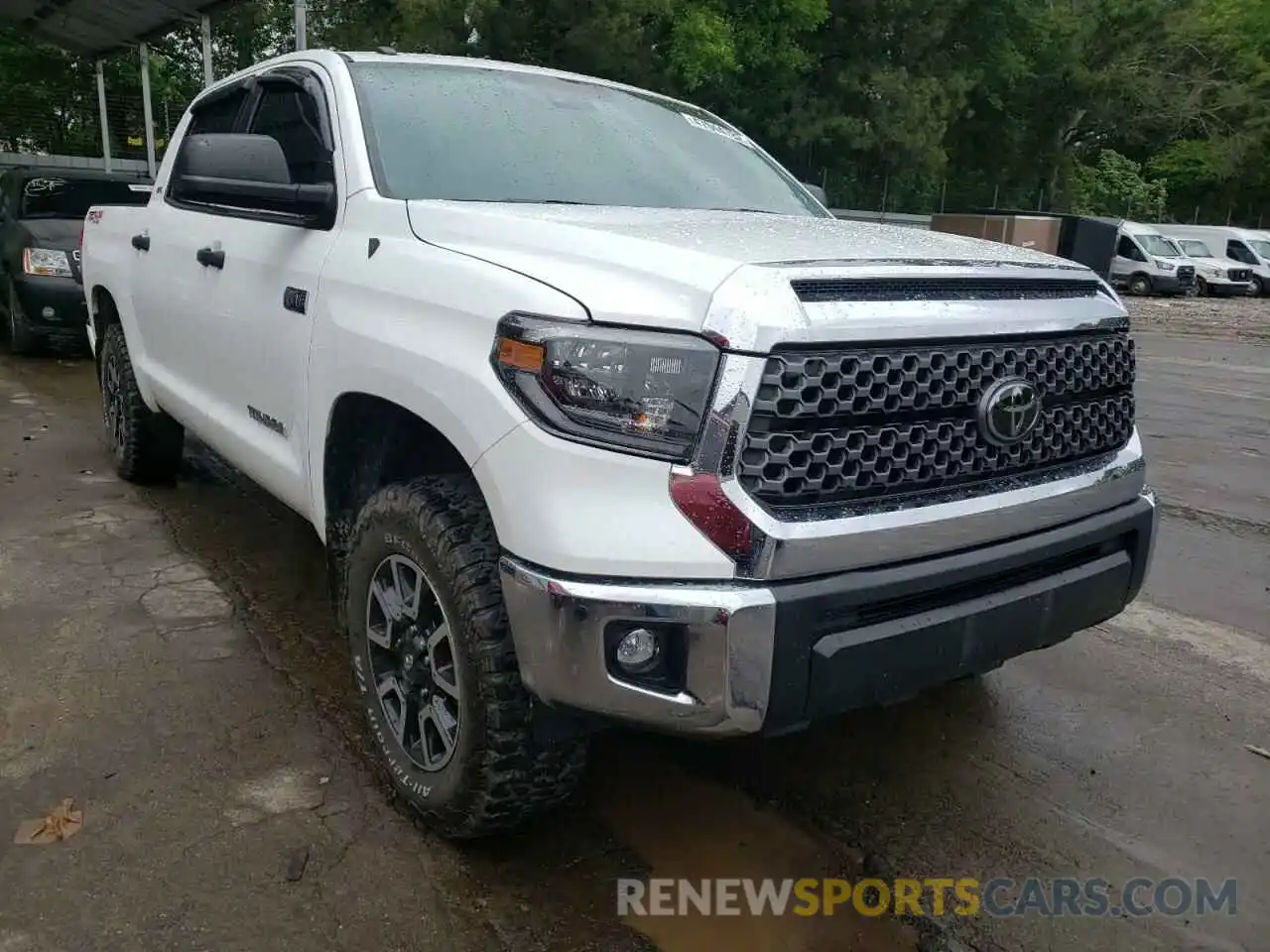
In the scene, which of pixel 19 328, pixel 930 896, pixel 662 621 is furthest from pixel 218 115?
pixel 19 328

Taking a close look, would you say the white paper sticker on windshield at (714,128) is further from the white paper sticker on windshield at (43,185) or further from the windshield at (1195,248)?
the windshield at (1195,248)

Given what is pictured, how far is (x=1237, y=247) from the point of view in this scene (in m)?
30.4

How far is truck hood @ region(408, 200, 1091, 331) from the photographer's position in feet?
7.13

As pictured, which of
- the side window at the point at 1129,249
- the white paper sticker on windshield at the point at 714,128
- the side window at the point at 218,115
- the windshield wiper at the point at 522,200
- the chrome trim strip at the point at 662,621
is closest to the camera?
the chrome trim strip at the point at 662,621

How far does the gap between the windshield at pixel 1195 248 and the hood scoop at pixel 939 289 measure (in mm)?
30148

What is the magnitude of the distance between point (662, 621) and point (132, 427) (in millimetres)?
4143

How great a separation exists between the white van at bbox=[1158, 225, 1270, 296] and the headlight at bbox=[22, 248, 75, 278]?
2827 centimetres

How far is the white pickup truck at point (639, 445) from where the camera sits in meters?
2.10

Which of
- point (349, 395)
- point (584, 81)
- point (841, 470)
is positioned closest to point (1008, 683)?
point (841, 470)

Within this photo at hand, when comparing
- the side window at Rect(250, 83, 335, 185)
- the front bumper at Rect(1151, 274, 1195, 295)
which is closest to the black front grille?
the side window at Rect(250, 83, 335, 185)

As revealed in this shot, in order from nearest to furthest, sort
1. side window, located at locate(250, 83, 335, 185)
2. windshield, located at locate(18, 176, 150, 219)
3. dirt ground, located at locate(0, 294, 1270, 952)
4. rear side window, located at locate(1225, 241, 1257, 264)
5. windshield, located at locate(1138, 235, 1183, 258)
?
dirt ground, located at locate(0, 294, 1270, 952)
side window, located at locate(250, 83, 335, 185)
windshield, located at locate(18, 176, 150, 219)
windshield, located at locate(1138, 235, 1183, 258)
rear side window, located at locate(1225, 241, 1257, 264)

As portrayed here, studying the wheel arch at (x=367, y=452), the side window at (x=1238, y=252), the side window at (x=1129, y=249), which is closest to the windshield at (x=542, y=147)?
the wheel arch at (x=367, y=452)

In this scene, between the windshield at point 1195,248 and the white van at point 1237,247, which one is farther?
the white van at point 1237,247

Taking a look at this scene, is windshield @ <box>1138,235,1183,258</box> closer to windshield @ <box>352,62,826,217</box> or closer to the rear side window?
the rear side window
